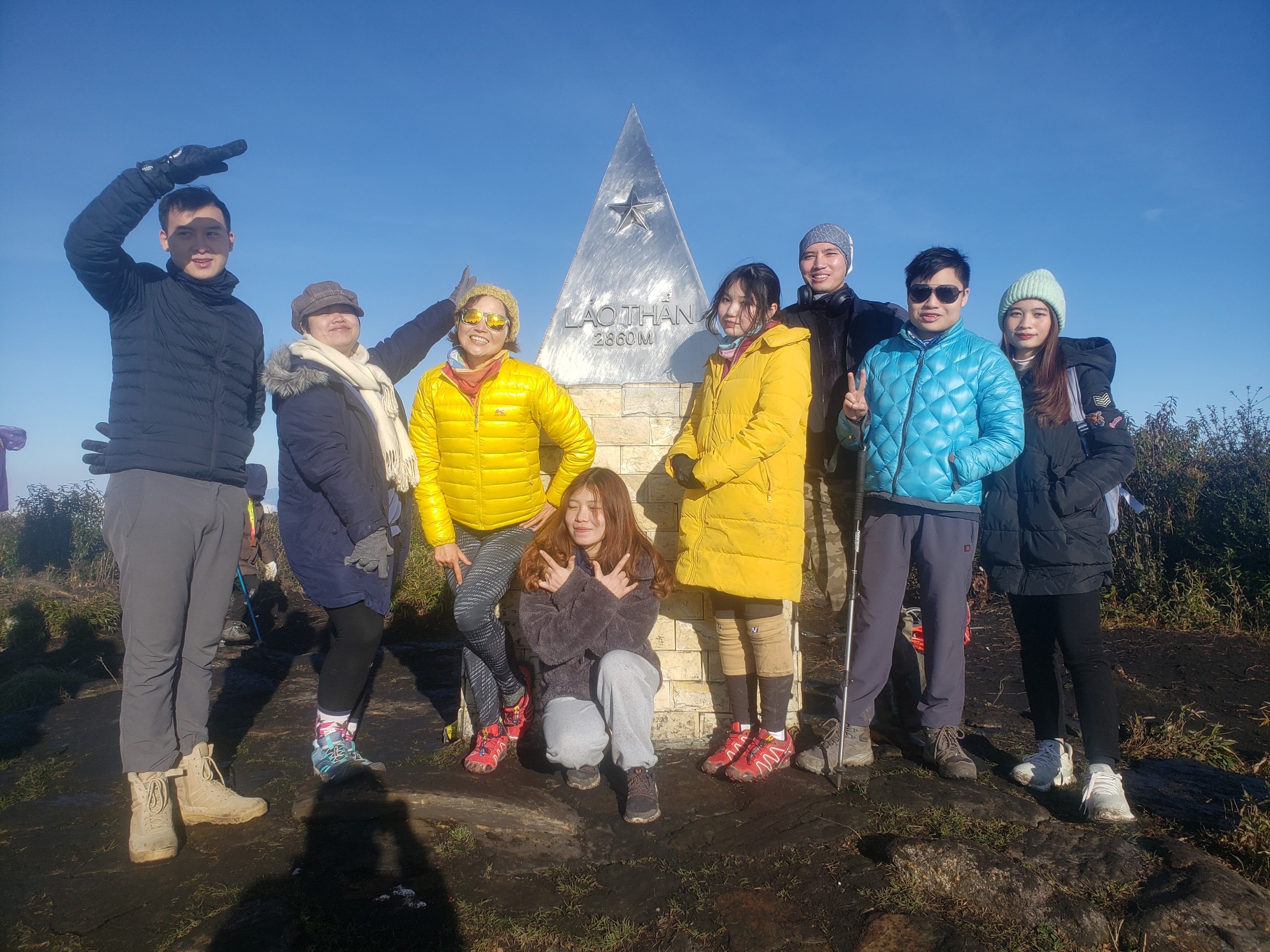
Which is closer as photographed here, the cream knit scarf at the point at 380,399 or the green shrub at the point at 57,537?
the cream knit scarf at the point at 380,399

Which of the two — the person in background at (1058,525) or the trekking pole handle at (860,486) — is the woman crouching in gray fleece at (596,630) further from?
the person in background at (1058,525)

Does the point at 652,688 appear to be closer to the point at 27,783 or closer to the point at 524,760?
the point at 524,760

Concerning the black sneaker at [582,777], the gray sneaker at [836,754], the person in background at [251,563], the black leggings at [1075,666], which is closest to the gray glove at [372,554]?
the black sneaker at [582,777]

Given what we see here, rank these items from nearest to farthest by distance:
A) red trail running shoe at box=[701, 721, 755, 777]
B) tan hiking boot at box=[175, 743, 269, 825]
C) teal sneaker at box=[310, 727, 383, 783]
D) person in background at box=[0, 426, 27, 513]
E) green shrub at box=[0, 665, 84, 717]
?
tan hiking boot at box=[175, 743, 269, 825]
teal sneaker at box=[310, 727, 383, 783]
red trail running shoe at box=[701, 721, 755, 777]
green shrub at box=[0, 665, 84, 717]
person in background at box=[0, 426, 27, 513]

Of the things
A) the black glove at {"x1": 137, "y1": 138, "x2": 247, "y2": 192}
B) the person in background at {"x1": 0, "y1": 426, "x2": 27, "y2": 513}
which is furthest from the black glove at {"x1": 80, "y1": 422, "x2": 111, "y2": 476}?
the person in background at {"x1": 0, "y1": 426, "x2": 27, "y2": 513}

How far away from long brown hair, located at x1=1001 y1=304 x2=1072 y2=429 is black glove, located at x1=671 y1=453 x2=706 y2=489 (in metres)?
1.45

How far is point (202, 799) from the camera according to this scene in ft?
9.82

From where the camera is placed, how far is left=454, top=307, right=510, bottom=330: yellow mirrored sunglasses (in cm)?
338

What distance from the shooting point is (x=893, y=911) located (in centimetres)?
233

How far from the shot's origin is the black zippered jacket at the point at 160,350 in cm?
269

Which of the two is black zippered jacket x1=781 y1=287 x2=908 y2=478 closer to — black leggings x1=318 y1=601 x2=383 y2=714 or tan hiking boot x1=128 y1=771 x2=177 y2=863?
black leggings x1=318 y1=601 x2=383 y2=714

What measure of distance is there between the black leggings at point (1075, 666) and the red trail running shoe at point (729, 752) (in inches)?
49.8

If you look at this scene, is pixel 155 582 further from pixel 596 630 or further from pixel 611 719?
pixel 611 719

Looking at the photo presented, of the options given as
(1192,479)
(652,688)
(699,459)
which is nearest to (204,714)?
(652,688)
